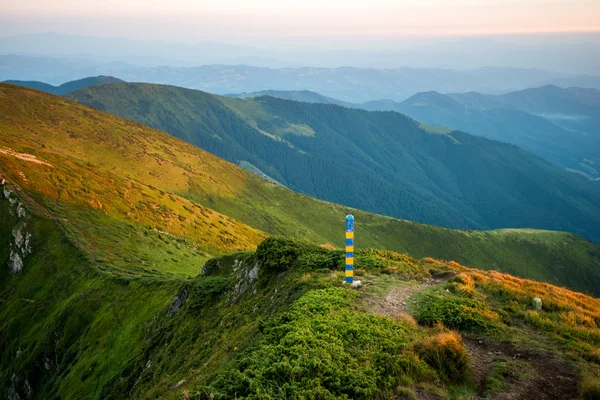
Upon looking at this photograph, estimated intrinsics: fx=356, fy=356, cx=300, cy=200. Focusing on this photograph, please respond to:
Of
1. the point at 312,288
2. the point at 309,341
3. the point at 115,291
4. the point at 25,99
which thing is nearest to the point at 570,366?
the point at 309,341

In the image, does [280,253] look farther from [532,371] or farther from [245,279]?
[532,371]

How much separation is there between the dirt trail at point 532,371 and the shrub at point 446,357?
48 centimetres

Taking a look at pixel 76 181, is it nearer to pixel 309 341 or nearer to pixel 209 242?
pixel 209 242

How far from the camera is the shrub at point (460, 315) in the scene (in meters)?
13.5

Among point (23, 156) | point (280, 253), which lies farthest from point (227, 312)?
point (23, 156)

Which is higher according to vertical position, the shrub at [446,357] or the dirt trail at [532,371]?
the shrub at [446,357]

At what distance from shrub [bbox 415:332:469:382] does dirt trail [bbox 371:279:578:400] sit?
1.59 feet

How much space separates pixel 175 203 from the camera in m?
87.2

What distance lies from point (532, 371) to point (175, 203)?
85.3 meters

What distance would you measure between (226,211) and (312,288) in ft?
373

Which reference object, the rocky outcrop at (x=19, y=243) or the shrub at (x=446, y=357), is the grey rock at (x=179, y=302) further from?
the rocky outcrop at (x=19, y=243)

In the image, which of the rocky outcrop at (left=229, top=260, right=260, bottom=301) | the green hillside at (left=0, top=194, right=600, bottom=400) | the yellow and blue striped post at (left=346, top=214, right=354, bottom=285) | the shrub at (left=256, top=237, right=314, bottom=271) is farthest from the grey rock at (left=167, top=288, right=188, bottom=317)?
the yellow and blue striped post at (left=346, top=214, right=354, bottom=285)

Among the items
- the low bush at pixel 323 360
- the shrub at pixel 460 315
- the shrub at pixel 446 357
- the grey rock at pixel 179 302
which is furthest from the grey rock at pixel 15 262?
the shrub at pixel 446 357

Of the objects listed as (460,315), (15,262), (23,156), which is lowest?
(15,262)
